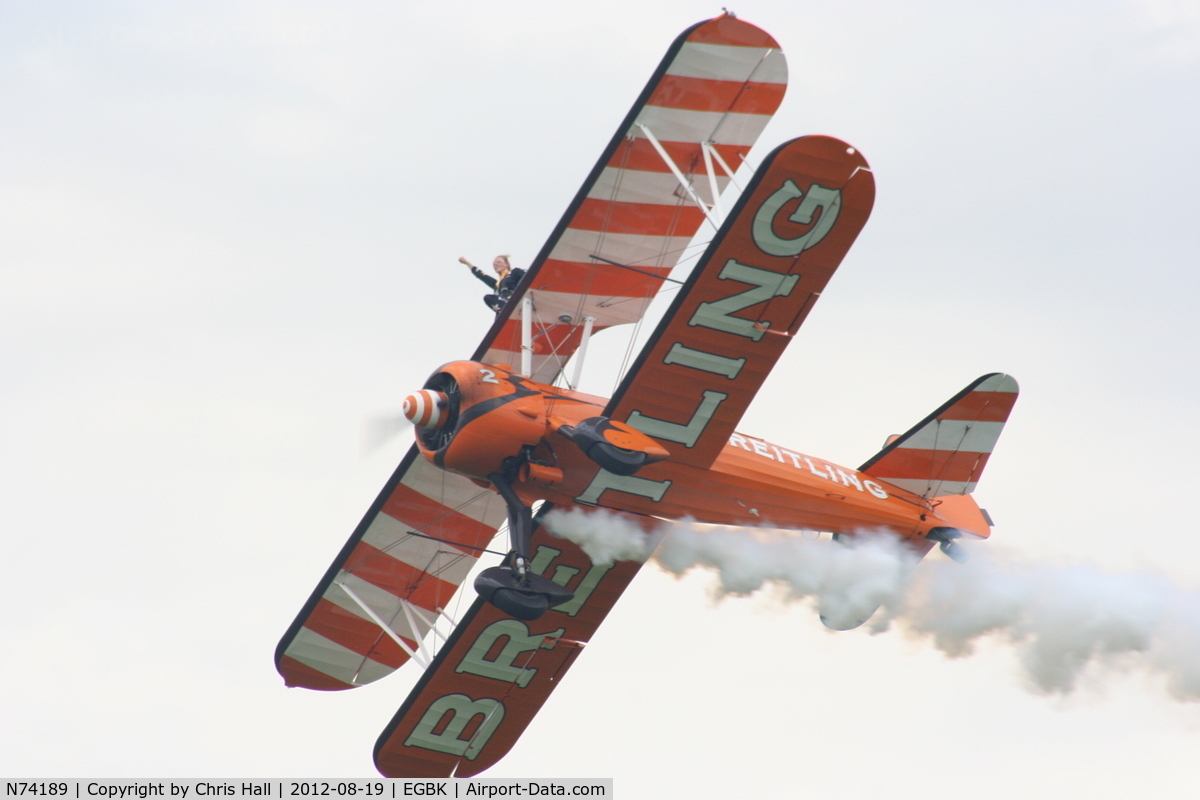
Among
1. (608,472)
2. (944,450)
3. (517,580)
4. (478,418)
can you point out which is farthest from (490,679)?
(944,450)

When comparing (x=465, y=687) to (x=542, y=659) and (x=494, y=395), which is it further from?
(x=494, y=395)

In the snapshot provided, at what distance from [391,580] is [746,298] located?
576 centimetres

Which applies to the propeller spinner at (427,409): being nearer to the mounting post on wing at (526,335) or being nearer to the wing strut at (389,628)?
the mounting post on wing at (526,335)

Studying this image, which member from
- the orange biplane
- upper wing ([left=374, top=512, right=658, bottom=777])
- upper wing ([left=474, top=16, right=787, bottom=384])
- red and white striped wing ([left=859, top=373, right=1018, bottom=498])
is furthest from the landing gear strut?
red and white striped wing ([left=859, top=373, right=1018, bottom=498])

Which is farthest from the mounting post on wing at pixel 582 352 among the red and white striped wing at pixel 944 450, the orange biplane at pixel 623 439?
the red and white striped wing at pixel 944 450

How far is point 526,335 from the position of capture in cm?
1494

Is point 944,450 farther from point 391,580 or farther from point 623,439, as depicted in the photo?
point 391,580

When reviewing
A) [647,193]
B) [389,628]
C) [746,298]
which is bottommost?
[389,628]

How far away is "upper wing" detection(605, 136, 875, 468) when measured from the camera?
13.0 m

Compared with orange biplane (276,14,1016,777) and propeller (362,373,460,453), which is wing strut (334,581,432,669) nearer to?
orange biplane (276,14,1016,777)

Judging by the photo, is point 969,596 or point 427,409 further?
point 969,596

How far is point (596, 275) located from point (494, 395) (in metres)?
2.12

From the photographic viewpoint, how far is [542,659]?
1680cm

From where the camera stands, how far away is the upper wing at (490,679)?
16.2 meters
